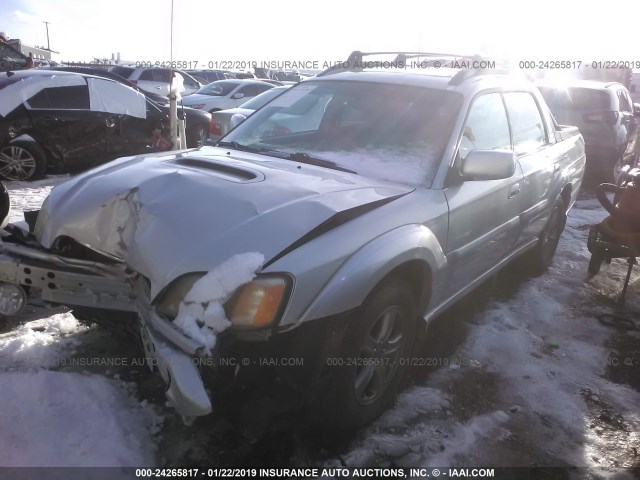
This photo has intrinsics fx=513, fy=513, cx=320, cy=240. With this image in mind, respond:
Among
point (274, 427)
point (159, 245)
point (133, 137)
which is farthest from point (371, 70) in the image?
point (133, 137)

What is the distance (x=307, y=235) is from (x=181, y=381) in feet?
2.49

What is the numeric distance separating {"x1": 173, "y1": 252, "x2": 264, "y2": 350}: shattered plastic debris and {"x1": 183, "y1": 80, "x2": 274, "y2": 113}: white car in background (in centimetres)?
1056

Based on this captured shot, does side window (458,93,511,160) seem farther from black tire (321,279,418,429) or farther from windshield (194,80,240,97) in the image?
windshield (194,80,240,97)

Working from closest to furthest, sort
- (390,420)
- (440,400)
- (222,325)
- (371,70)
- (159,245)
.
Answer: (222,325)
(159,245)
(390,420)
(440,400)
(371,70)

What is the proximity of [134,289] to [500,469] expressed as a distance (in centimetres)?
192

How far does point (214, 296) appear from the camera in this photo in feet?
6.56

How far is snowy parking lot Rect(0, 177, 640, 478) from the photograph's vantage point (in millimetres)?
2344

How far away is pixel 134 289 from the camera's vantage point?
2.35 meters

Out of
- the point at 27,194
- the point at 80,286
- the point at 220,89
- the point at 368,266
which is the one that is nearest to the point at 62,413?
the point at 80,286

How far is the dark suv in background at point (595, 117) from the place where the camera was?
8828 mm

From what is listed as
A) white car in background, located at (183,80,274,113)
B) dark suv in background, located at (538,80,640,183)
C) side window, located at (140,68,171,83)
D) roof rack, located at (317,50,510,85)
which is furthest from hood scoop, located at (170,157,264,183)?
side window, located at (140,68,171,83)

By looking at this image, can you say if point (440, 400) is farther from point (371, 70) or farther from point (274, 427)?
point (371, 70)

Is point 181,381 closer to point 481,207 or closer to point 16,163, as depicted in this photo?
point 481,207

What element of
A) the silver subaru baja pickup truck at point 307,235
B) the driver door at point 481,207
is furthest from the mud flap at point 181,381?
the driver door at point 481,207
